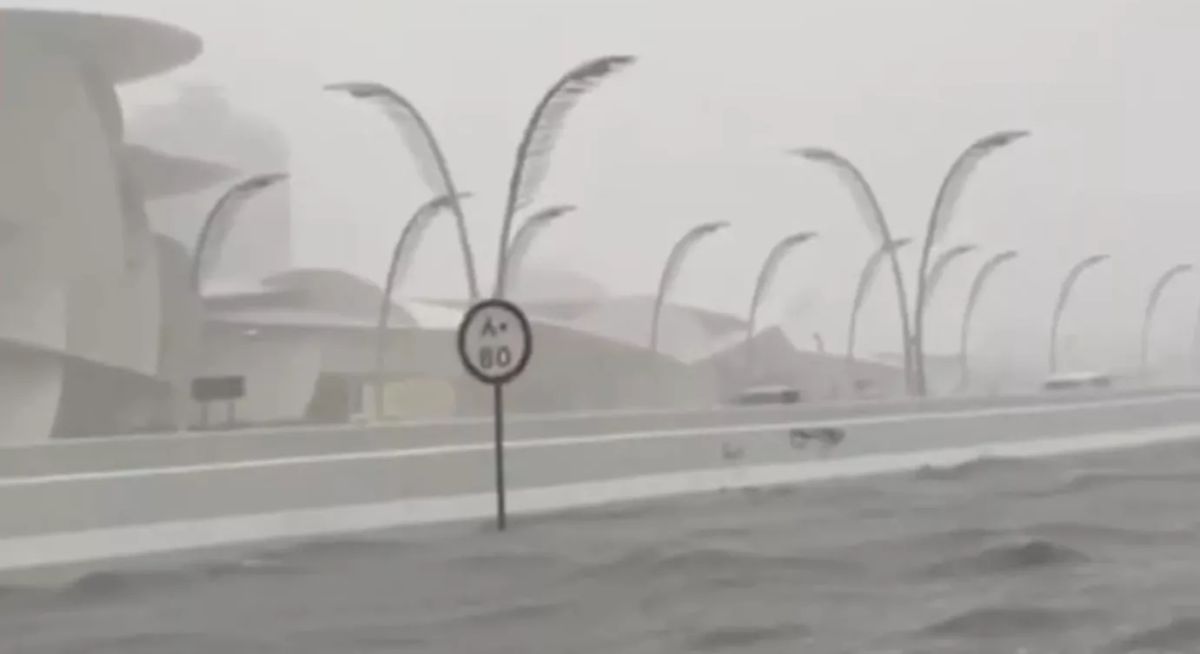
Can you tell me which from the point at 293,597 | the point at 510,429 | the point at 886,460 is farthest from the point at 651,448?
the point at 293,597

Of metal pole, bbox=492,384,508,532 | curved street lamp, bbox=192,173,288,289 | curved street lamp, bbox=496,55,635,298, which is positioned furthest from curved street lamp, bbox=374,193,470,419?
metal pole, bbox=492,384,508,532

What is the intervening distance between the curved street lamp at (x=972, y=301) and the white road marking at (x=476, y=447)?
3.21 m

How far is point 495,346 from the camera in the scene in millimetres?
6535

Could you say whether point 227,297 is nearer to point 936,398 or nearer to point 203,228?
point 203,228

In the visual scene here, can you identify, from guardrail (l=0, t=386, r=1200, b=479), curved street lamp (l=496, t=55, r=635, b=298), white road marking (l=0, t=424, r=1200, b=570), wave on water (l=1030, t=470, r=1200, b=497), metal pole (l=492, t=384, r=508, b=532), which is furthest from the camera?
curved street lamp (l=496, t=55, r=635, b=298)

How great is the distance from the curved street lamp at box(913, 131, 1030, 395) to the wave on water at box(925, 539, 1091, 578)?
9487 mm

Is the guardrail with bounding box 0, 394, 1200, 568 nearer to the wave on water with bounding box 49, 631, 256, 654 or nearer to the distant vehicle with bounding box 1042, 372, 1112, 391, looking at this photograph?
the wave on water with bounding box 49, 631, 256, 654

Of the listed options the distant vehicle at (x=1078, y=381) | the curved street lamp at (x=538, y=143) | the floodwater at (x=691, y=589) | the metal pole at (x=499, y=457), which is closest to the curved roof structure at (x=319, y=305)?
the curved street lamp at (x=538, y=143)

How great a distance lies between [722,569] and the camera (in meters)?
5.54

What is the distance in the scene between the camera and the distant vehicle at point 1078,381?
1646 cm

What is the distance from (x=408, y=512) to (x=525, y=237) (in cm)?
456

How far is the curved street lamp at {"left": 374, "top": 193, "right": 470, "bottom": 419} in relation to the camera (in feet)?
34.1

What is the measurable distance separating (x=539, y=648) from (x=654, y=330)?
29.4 feet

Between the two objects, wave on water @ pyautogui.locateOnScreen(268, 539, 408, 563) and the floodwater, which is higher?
the floodwater
